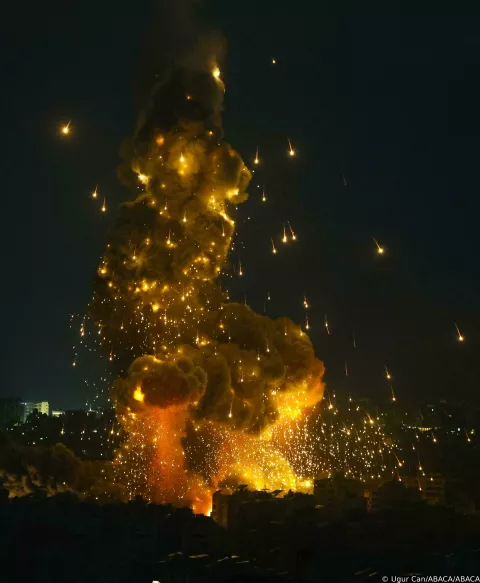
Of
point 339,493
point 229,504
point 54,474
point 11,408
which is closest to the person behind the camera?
point 229,504

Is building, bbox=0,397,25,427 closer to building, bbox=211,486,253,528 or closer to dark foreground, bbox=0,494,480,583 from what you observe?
building, bbox=211,486,253,528

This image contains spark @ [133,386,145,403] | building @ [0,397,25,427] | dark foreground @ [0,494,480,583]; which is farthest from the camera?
building @ [0,397,25,427]

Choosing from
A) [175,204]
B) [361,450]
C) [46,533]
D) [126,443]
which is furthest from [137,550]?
[361,450]

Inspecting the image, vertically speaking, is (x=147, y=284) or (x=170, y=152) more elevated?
(x=170, y=152)

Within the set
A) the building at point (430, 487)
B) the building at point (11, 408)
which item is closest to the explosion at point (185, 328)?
the building at point (430, 487)

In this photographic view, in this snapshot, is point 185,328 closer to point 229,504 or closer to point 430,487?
point 229,504

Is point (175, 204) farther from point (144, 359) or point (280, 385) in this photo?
point (280, 385)

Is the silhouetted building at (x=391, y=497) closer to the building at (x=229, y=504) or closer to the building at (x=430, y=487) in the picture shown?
the building at (x=229, y=504)

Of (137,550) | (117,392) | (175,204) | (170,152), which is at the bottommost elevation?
(137,550)

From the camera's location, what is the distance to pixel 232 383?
139ft

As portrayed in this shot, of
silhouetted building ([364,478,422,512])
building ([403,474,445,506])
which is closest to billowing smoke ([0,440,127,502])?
silhouetted building ([364,478,422,512])

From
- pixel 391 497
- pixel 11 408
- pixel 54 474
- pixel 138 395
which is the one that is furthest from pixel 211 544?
pixel 11 408

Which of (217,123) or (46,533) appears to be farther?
(217,123)

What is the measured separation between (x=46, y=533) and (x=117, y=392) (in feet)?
39.9
